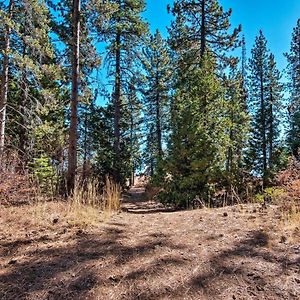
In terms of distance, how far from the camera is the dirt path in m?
2.61

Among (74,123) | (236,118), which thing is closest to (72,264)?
(74,123)

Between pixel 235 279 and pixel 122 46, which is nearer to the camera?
pixel 235 279

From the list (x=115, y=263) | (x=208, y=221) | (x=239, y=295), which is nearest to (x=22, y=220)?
(x=115, y=263)

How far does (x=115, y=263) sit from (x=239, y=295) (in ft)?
4.23

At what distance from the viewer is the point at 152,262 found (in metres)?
3.10

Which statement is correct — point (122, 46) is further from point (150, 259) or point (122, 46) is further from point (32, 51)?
point (150, 259)

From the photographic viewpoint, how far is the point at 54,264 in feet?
10.1

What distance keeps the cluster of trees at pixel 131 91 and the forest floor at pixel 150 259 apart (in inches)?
138

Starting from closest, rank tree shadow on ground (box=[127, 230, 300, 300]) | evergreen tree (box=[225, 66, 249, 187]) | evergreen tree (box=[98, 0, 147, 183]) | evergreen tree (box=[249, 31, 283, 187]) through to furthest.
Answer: tree shadow on ground (box=[127, 230, 300, 300]) < evergreen tree (box=[98, 0, 147, 183]) < evergreen tree (box=[225, 66, 249, 187]) < evergreen tree (box=[249, 31, 283, 187])

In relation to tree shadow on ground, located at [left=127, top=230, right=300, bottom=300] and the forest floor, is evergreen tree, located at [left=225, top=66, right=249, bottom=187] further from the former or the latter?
tree shadow on ground, located at [left=127, top=230, right=300, bottom=300]

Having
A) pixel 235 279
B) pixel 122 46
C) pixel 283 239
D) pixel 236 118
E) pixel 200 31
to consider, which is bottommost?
pixel 235 279

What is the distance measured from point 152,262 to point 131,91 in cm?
1136

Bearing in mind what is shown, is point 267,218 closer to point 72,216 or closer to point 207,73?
point 72,216

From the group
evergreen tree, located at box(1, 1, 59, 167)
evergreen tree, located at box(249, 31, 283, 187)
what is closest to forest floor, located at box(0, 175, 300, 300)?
evergreen tree, located at box(1, 1, 59, 167)
